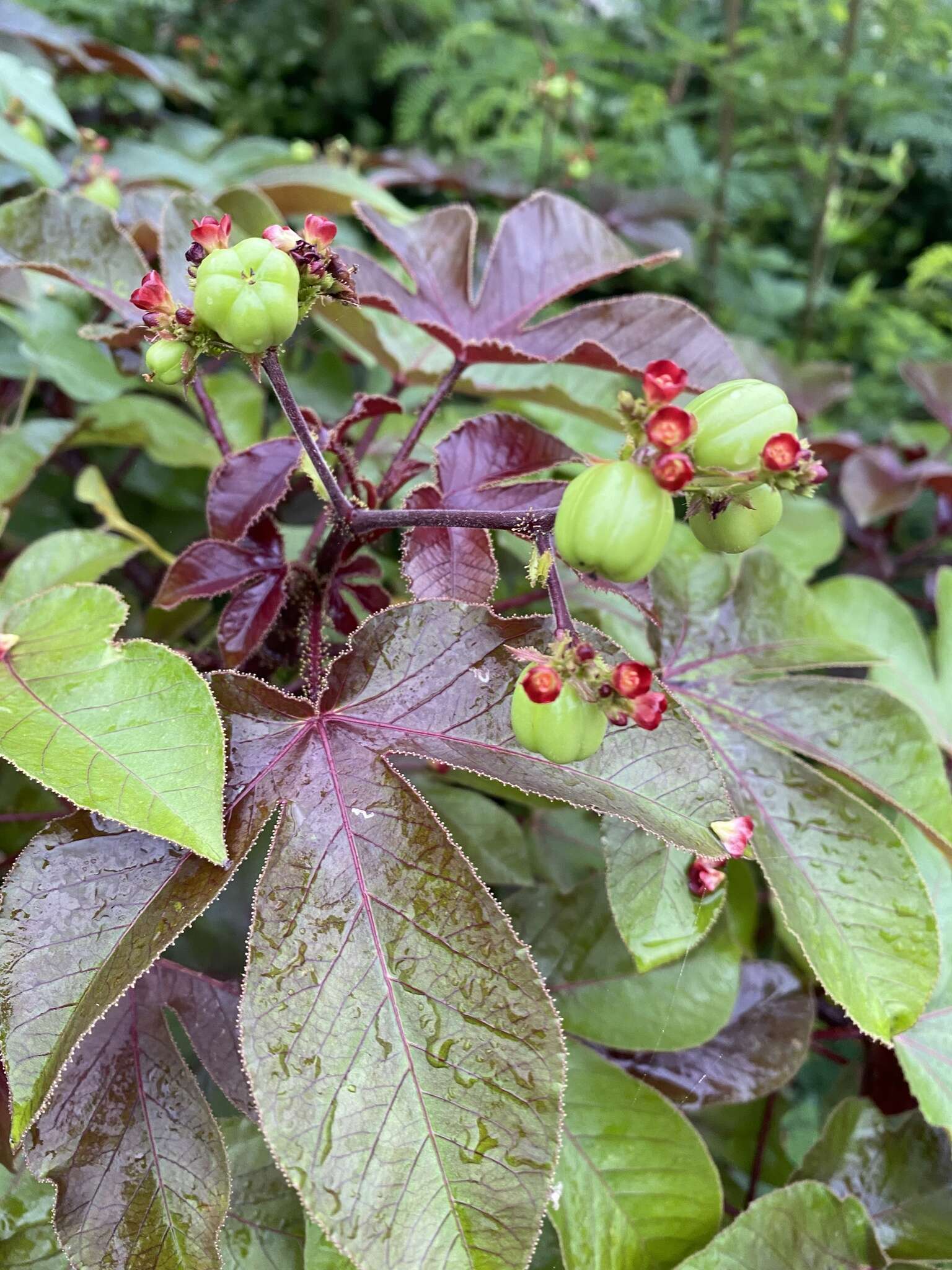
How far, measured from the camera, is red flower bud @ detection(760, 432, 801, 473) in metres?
0.37

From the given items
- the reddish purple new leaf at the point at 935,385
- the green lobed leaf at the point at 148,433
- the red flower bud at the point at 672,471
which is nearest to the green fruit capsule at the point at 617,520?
the red flower bud at the point at 672,471

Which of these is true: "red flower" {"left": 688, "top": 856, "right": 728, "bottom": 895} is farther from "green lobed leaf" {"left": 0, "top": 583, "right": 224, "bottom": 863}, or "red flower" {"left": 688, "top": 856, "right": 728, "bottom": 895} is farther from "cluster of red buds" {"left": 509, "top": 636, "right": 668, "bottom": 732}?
"green lobed leaf" {"left": 0, "top": 583, "right": 224, "bottom": 863}

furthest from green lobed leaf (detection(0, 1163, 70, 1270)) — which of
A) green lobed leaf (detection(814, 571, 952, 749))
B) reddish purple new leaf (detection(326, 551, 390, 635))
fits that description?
green lobed leaf (detection(814, 571, 952, 749))

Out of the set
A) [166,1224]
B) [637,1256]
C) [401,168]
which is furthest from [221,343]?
[401,168]

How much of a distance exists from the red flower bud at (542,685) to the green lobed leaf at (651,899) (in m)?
0.20

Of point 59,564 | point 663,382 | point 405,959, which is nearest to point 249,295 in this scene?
point 663,382

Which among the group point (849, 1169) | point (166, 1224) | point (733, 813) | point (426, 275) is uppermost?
point (426, 275)

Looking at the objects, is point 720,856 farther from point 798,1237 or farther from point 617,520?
point 798,1237

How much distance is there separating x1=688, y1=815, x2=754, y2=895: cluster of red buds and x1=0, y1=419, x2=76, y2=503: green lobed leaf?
2.25 feet

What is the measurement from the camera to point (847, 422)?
5.47ft

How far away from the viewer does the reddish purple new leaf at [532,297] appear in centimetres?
69

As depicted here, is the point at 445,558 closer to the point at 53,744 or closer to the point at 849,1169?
the point at 53,744

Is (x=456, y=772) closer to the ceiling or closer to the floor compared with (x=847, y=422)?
closer to the ceiling

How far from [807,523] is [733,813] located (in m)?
0.68
